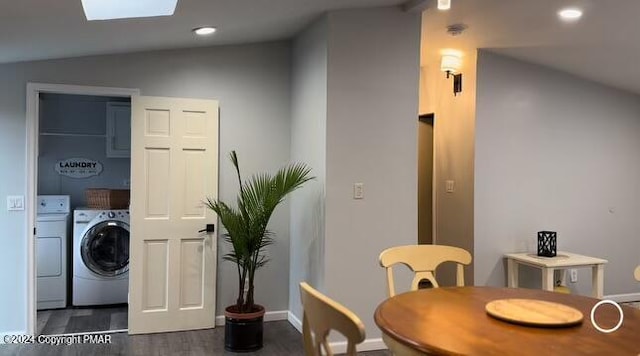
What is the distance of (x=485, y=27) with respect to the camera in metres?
4.02

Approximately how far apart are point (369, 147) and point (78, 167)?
11.1ft

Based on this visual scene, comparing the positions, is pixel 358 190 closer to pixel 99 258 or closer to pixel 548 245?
pixel 548 245

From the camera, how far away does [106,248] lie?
500 centimetres

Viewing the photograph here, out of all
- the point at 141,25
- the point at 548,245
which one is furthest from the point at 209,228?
the point at 548,245

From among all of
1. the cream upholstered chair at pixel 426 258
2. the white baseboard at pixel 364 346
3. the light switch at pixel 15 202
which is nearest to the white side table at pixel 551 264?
the white baseboard at pixel 364 346

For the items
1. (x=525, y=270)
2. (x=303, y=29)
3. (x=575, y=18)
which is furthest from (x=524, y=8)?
(x=525, y=270)

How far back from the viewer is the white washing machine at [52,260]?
4.89 m

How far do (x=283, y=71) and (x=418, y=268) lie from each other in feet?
8.12

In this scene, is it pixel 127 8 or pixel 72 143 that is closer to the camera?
pixel 127 8

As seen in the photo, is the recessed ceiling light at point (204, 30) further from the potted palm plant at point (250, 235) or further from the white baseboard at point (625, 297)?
the white baseboard at point (625, 297)

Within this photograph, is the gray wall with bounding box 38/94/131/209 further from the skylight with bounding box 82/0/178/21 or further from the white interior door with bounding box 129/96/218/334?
the skylight with bounding box 82/0/178/21

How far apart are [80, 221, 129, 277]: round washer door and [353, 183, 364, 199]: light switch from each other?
242cm

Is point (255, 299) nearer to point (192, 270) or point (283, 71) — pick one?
point (192, 270)

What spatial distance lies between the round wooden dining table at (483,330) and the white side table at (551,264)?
7.74 feet
